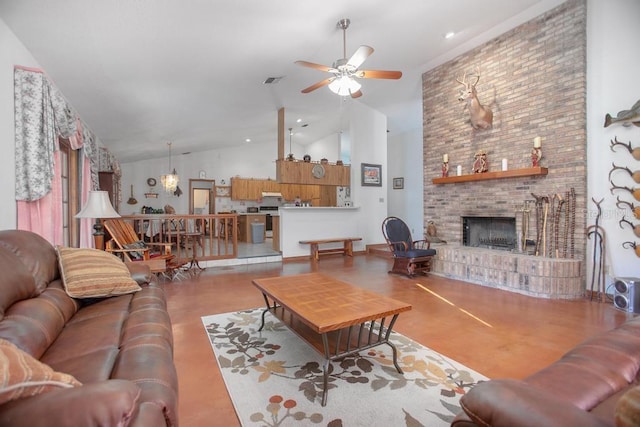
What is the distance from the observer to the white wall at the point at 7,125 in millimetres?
2576

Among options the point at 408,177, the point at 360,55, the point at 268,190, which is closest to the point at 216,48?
the point at 360,55

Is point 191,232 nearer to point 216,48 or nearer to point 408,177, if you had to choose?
point 216,48

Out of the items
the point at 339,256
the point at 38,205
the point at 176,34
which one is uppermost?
Answer: the point at 176,34

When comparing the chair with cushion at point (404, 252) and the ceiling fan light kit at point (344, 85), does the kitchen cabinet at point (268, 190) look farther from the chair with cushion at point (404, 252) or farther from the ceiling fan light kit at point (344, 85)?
the ceiling fan light kit at point (344, 85)

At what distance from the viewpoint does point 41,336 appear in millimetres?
1504

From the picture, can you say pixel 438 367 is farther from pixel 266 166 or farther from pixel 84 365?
pixel 266 166

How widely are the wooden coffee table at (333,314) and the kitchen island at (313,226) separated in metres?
4.24

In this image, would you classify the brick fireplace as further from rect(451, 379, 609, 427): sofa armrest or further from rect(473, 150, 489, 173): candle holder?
rect(451, 379, 609, 427): sofa armrest

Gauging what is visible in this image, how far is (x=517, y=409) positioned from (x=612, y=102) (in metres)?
4.62

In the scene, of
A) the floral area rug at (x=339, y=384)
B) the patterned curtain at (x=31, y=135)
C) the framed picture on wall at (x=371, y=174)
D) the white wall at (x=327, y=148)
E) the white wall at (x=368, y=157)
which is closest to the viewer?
the floral area rug at (x=339, y=384)

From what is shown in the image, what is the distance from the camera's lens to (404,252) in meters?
5.19

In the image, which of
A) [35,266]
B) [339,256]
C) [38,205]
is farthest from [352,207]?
[35,266]

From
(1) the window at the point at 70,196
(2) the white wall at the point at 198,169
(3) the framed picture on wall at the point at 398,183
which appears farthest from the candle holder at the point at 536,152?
(2) the white wall at the point at 198,169

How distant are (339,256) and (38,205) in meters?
5.64
